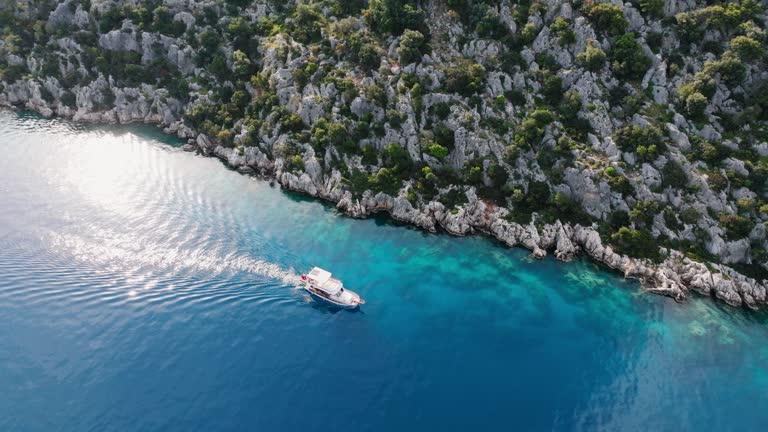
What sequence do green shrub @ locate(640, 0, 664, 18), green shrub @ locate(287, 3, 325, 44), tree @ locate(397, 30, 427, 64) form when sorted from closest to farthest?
green shrub @ locate(640, 0, 664, 18) < tree @ locate(397, 30, 427, 64) < green shrub @ locate(287, 3, 325, 44)

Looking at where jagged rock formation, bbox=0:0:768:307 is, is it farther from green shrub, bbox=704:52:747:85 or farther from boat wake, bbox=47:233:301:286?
boat wake, bbox=47:233:301:286

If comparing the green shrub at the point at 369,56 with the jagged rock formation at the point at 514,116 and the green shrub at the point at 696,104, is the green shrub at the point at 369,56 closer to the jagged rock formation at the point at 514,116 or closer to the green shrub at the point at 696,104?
the jagged rock formation at the point at 514,116

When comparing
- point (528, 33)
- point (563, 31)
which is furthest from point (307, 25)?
point (563, 31)

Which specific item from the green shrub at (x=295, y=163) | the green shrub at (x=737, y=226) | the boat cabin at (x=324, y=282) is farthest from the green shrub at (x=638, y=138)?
the green shrub at (x=295, y=163)

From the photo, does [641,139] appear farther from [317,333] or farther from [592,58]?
[317,333]

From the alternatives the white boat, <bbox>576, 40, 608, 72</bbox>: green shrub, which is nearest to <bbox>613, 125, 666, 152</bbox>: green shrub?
<bbox>576, 40, 608, 72</bbox>: green shrub
